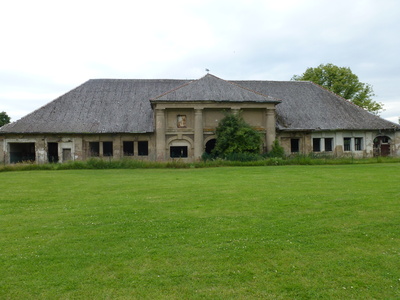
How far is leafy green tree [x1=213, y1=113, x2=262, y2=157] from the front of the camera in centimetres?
2352

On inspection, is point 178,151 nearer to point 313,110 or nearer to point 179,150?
point 179,150

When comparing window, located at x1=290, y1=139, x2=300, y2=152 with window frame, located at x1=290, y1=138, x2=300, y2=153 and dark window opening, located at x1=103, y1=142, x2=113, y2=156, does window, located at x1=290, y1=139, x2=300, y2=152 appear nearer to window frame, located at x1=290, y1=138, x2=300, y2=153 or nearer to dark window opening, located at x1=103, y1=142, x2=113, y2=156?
window frame, located at x1=290, y1=138, x2=300, y2=153

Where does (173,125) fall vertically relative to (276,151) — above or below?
above

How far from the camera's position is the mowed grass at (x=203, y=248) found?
387 centimetres

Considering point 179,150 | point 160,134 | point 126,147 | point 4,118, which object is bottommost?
point 179,150

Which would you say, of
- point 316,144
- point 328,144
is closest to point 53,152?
point 316,144

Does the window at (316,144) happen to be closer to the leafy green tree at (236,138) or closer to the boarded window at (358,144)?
the boarded window at (358,144)

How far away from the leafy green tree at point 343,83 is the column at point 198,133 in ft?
80.2

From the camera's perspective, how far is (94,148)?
2722 centimetres

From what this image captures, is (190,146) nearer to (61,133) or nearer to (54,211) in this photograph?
(61,133)

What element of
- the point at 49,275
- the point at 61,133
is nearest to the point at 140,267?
the point at 49,275

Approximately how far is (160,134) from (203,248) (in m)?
20.7

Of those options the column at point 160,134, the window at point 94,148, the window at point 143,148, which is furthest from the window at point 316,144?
the window at point 94,148

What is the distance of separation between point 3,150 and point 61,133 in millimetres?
5014
